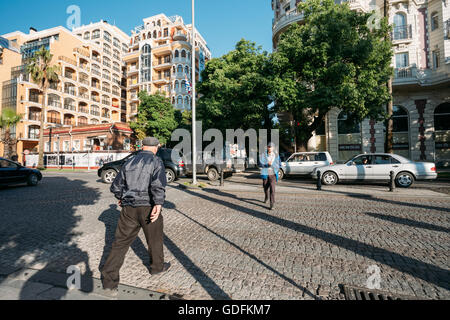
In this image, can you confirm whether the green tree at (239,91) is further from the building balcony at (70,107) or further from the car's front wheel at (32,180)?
the building balcony at (70,107)

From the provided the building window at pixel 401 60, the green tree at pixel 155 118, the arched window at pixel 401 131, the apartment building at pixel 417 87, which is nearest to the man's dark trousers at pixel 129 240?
the apartment building at pixel 417 87

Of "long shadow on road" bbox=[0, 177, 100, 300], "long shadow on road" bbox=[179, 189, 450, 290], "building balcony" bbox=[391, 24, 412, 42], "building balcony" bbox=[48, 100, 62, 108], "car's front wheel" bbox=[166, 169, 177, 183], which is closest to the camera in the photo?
"long shadow on road" bbox=[179, 189, 450, 290]

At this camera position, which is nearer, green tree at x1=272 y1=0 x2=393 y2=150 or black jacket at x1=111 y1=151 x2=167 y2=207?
black jacket at x1=111 y1=151 x2=167 y2=207

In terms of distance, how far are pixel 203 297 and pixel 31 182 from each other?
43.5 feet

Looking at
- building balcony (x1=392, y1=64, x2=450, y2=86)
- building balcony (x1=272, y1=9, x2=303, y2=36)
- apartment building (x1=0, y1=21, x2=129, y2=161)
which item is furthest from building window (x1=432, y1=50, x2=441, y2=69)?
apartment building (x1=0, y1=21, x2=129, y2=161)

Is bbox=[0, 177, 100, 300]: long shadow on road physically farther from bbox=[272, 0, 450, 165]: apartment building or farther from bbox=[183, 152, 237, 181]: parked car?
bbox=[272, 0, 450, 165]: apartment building

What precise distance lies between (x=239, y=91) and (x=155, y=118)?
635 inches

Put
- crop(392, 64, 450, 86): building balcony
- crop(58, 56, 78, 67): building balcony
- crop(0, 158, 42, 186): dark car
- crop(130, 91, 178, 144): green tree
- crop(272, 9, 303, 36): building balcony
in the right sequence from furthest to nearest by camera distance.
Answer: crop(58, 56, 78, 67): building balcony < crop(130, 91, 178, 144): green tree < crop(272, 9, 303, 36): building balcony < crop(392, 64, 450, 86): building balcony < crop(0, 158, 42, 186): dark car

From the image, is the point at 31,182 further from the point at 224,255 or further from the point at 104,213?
the point at 224,255

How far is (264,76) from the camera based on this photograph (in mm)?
14930

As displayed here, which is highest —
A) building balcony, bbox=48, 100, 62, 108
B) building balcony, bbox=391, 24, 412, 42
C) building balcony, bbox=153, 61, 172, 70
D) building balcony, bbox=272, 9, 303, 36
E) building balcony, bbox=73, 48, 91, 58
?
building balcony, bbox=73, 48, 91, 58

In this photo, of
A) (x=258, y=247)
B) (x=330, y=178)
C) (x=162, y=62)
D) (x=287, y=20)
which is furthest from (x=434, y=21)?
(x=162, y=62)

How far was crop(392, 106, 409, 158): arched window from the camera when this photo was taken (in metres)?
21.4

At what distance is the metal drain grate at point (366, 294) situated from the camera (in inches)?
91.9
